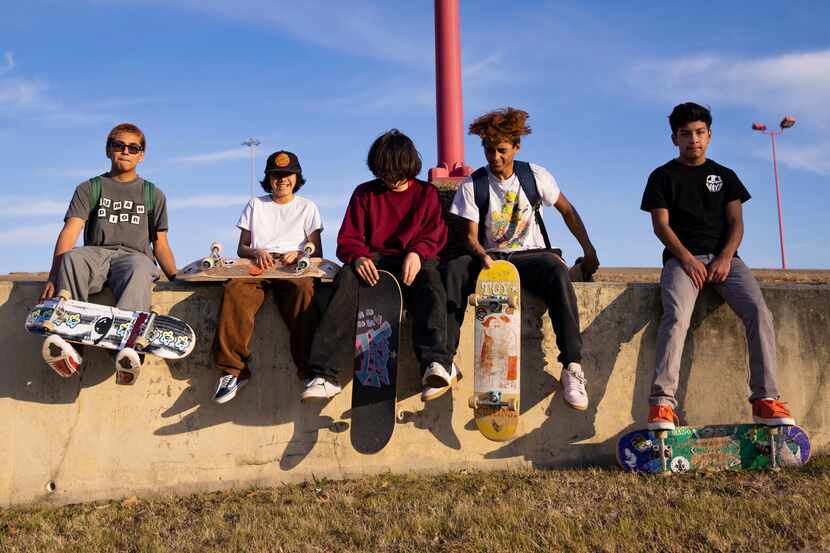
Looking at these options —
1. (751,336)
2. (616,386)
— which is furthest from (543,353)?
(751,336)

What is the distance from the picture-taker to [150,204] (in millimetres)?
4566

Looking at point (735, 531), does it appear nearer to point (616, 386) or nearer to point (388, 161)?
point (616, 386)

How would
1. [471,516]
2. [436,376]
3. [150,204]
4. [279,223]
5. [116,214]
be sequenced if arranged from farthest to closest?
[279,223], [150,204], [116,214], [436,376], [471,516]

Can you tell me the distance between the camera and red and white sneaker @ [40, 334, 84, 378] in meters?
3.82

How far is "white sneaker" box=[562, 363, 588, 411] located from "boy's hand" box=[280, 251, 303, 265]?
5.85 ft

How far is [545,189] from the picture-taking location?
4.65m

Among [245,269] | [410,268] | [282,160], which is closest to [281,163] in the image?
[282,160]

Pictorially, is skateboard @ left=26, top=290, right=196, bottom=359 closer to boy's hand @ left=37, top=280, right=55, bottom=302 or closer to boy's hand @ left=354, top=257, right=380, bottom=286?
boy's hand @ left=37, top=280, right=55, bottom=302

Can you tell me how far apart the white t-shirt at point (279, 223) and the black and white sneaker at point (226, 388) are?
907 mm

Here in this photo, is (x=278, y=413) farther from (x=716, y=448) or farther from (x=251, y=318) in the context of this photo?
(x=716, y=448)

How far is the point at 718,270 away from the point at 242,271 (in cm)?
289

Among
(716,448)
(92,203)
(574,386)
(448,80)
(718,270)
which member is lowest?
(716,448)

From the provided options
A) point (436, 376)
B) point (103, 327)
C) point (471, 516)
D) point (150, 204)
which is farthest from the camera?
point (150, 204)

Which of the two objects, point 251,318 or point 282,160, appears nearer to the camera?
point 251,318
